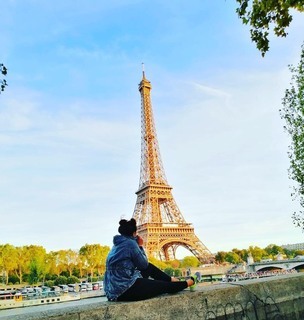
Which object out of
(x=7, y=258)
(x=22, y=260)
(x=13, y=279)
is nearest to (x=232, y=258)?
(x=13, y=279)

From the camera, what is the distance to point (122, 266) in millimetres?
3301

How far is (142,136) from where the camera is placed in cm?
6900

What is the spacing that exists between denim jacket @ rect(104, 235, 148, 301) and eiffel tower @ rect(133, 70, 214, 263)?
167 ft

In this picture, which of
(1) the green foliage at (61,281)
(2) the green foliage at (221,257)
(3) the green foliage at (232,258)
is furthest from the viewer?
(2) the green foliage at (221,257)

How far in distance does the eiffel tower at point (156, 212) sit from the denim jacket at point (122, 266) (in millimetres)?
50945

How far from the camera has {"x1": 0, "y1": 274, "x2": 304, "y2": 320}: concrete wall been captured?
8.92ft

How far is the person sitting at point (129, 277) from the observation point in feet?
10.3

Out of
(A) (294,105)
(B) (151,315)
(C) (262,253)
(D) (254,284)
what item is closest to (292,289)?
(D) (254,284)

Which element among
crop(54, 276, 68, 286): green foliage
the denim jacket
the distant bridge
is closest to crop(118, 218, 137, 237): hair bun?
the denim jacket

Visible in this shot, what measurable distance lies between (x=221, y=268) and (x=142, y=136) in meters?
29.9

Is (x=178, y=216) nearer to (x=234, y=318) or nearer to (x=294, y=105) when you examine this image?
(x=294, y=105)

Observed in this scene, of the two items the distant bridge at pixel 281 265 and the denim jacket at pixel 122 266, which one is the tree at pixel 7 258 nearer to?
the distant bridge at pixel 281 265

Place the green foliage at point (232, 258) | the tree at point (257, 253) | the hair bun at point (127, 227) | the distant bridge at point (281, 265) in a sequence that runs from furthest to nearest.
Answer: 1. the tree at point (257, 253)
2. the green foliage at point (232, 258)
3. the distant bridge at point (281, 265)
4. the hair bun at point (127, 227)

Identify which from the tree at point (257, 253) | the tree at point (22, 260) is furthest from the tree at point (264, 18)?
the tree at point (257, 253)
